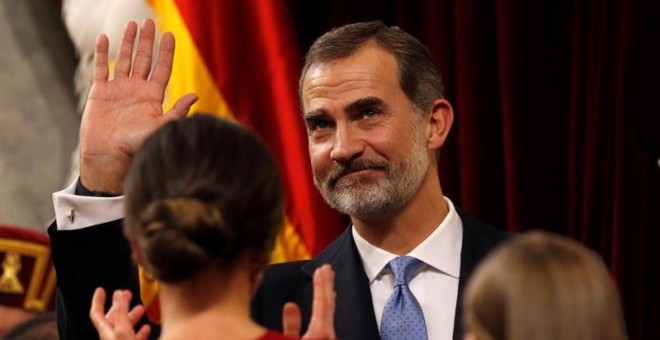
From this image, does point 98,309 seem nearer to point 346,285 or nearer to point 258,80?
point 346,285

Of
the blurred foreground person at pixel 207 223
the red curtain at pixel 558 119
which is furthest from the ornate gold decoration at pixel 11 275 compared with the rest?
the blurred foreground person at pixel 207 223

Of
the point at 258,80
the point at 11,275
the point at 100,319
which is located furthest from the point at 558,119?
the point at 100,319

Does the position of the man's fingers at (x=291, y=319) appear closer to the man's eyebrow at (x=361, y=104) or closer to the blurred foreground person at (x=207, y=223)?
the blurred foreground person at (x=207, y=223)

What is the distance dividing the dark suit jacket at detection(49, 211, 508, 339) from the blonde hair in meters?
0.73

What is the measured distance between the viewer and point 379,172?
2.38 m

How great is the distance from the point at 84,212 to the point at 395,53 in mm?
703

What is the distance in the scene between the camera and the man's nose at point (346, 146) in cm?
236

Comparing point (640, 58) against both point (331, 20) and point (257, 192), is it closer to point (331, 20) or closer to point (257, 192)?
point (331, 20)

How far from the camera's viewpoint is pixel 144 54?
2232mm

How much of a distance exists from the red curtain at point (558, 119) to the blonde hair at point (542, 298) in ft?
4.32

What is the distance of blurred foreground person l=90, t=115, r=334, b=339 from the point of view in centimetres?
146

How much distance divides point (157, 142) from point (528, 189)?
155 cm

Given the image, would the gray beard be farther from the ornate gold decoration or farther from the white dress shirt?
the ornate gold decoration

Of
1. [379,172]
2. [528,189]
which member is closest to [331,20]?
[528,189]
